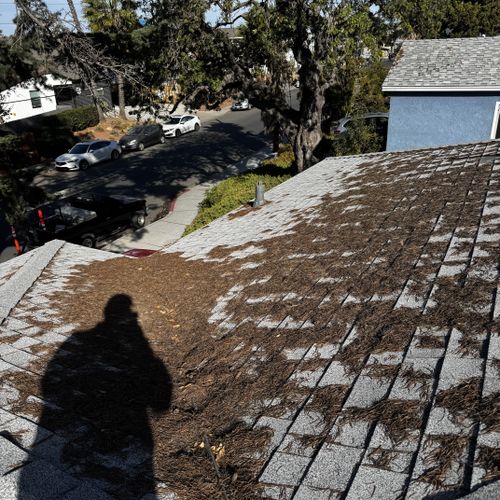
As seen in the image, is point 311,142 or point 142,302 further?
point 311,142

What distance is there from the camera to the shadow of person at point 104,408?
323 cm

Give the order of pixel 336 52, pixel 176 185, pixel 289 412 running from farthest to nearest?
pixel 176 185
pixel 336 52
pixel 289 412

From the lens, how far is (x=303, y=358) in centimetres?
433

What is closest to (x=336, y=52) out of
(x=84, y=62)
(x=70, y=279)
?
(x=84, y=62)

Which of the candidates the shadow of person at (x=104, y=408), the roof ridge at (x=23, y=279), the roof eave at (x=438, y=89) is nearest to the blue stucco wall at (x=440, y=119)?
the roof eave at (x=438, y=89)

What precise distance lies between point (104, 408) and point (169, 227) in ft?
53.2

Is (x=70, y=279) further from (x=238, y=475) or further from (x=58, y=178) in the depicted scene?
(x=58, y=178)

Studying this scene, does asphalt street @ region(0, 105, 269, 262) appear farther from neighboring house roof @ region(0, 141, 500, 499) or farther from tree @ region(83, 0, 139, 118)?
neighboring house roof @ region(0, 141, 500, 499)

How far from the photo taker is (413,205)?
7.98 meters

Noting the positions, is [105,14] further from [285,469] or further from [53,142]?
[285,469]

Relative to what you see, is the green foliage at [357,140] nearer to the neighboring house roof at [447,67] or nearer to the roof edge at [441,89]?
the neighboring house roof at [447,67]

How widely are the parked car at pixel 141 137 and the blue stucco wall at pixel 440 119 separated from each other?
19248 millimetres

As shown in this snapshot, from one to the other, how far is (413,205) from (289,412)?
5351 millimetres

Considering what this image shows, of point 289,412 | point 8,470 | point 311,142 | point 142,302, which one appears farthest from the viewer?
point 311,142
